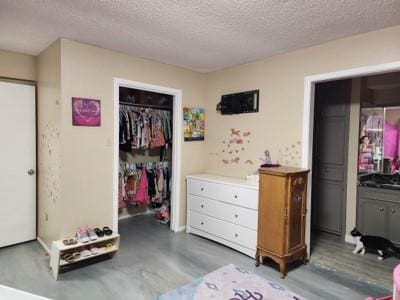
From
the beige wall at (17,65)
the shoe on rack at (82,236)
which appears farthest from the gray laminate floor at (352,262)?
the beige wall at (17,65)

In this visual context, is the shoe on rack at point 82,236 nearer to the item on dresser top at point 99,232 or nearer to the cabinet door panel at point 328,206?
the item on dresser top at point 99,232

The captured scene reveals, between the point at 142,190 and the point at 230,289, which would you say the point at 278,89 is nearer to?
the point at 230,289

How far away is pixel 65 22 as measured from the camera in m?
2.38

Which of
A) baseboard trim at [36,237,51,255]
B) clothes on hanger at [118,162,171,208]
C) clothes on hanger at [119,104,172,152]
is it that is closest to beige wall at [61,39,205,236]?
baseboard trim at [36,237,51,255]

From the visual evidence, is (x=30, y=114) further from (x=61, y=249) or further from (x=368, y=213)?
(x=368, y=213)

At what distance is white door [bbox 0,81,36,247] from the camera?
3184mm

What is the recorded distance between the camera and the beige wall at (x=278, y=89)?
2.53 meters

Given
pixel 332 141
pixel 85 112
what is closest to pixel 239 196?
pixel 332 141

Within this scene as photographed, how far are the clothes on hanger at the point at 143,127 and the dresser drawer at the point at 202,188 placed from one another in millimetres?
828

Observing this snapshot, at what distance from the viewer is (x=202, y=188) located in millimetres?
3664

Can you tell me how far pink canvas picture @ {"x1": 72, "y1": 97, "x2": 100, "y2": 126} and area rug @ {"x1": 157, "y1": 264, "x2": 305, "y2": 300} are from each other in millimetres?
1934

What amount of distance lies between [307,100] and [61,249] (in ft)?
9.76

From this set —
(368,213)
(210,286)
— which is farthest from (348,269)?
(210,286)

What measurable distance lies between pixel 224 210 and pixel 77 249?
1.73m
